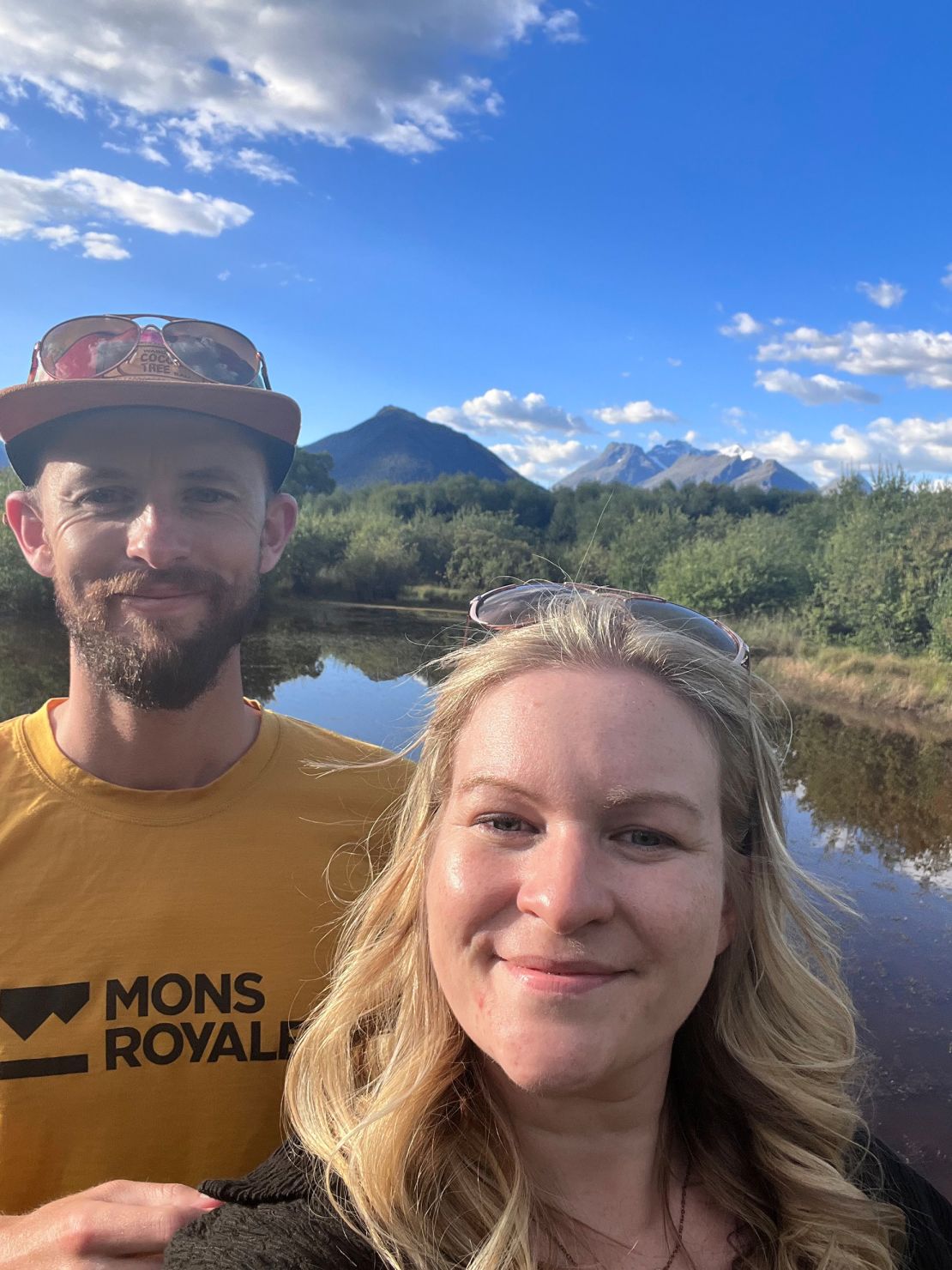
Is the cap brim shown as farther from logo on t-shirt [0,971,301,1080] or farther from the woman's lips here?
the woman's lips

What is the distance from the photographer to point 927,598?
2809 centimetres

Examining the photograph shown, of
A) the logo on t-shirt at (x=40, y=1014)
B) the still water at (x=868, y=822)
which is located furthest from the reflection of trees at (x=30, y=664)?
the logo on t-shirt at (x=40, y=1014)

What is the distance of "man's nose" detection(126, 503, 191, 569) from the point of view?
5.86ft

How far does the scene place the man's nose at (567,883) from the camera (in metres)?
1.11

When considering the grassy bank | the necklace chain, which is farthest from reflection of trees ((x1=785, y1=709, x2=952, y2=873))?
the necklace chain

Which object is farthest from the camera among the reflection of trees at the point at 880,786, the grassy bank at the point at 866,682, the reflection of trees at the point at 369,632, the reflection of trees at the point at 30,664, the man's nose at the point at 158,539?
the reflection of trees at the point at 369,632

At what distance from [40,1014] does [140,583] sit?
2.78 ft

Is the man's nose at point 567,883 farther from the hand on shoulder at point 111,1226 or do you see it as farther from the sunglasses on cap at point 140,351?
the sunglasses on cap at point 140,351

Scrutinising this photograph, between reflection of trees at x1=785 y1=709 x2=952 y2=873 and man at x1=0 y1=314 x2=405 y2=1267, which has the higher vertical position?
man at x1=0 y1=314 x2=405 y2=1267

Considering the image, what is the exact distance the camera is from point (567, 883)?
111 cm

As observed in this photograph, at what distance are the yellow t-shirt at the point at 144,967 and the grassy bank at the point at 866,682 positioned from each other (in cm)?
2050

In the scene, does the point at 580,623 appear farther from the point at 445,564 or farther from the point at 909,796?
the point at 445,564

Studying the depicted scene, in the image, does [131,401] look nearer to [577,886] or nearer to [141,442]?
[141,442]

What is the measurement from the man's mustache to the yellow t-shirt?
0.32 meters
